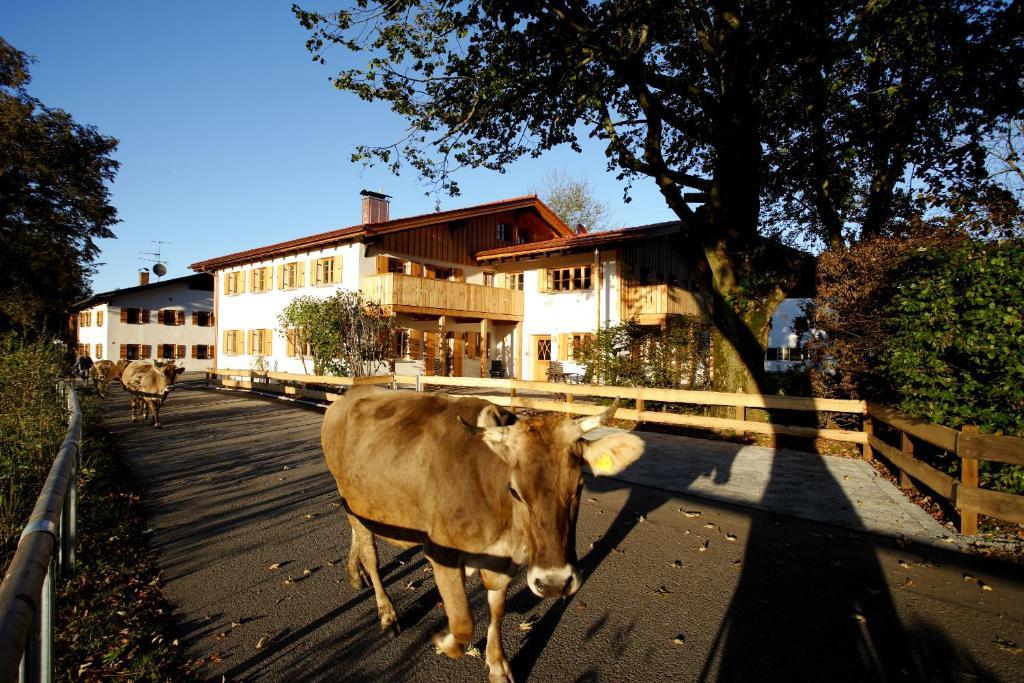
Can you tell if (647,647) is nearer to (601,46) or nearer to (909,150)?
(601,46)

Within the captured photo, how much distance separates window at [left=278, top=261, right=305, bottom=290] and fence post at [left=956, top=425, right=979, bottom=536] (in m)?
26.9

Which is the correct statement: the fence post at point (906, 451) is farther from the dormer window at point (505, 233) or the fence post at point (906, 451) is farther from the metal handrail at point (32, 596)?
the dormer window at point (505, 233)

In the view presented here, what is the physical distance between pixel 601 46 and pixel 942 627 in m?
11.1

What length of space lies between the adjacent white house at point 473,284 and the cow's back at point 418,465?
17.6 metres

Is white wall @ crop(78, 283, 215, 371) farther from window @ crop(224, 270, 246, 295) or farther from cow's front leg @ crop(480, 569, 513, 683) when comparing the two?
cow's front leg @ crop(480, 569, 513, 683)

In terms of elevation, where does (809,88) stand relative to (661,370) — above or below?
above

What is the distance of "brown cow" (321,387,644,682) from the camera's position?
109 inches

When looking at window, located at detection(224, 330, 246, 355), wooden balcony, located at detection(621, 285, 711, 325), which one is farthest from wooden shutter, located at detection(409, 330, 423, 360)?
window, located at detection(224, 330, 246, 355)

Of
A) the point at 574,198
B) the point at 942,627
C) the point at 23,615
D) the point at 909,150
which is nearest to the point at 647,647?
the point at 942,627

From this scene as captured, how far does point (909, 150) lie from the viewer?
46.3 ft

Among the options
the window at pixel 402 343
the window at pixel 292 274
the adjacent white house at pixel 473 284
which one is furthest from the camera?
the window at pixel 292 274

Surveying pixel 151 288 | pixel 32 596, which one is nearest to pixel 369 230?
pixel 32 596

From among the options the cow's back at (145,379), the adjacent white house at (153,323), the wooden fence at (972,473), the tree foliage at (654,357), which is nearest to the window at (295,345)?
the cow's back at (145,379)

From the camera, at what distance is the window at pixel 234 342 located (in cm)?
3116
